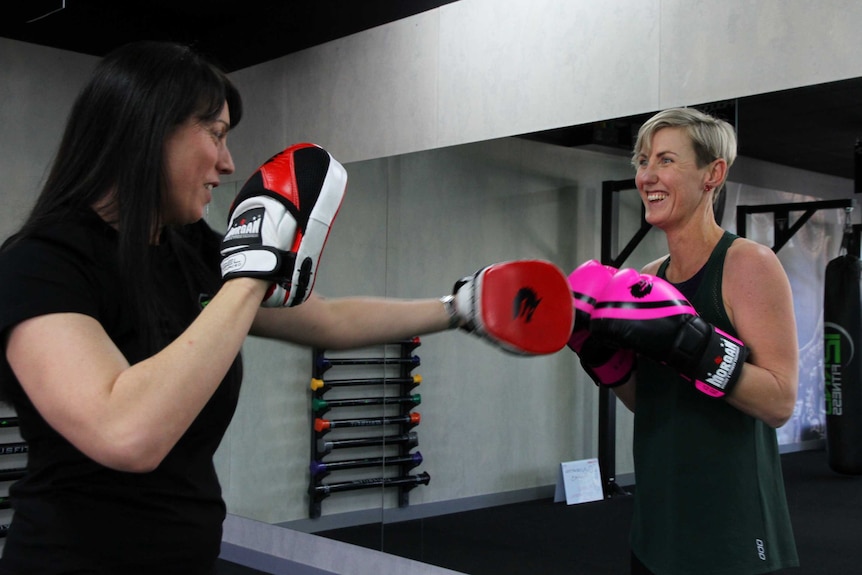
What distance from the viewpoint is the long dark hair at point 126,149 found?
3.72ft

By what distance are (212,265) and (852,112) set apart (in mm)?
1900

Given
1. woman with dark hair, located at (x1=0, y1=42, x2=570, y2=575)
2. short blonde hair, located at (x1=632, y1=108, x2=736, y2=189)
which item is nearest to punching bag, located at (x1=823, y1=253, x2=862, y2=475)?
short blonde hair, located at (x1=632, y1=108, x2=736, y2=189)

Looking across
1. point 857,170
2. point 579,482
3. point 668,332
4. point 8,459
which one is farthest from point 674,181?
point 8,459

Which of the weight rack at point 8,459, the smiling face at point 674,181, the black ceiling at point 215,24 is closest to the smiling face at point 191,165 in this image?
the smiling face at point 674,181

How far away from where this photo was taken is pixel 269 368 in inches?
175

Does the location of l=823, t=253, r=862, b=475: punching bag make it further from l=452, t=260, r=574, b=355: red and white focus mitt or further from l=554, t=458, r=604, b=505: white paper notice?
l=452, t=260, r=574, b=355: red and white focus mitt

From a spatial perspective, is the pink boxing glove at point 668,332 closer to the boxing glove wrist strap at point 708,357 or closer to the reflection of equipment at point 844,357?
the boxing glove wrist strap at point 708,357

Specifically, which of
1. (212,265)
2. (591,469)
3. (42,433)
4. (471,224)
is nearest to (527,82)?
(471,224)

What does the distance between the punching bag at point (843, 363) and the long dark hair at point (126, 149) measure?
1.91 metres

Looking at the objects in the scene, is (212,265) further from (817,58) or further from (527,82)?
(527,82)

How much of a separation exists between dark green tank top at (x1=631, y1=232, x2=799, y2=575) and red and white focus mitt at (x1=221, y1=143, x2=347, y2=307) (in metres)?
0.92

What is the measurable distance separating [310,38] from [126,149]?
3.40 m

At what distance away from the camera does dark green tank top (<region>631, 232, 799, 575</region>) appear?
68.2 inches

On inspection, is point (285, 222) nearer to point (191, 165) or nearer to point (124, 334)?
point (191, 165)
